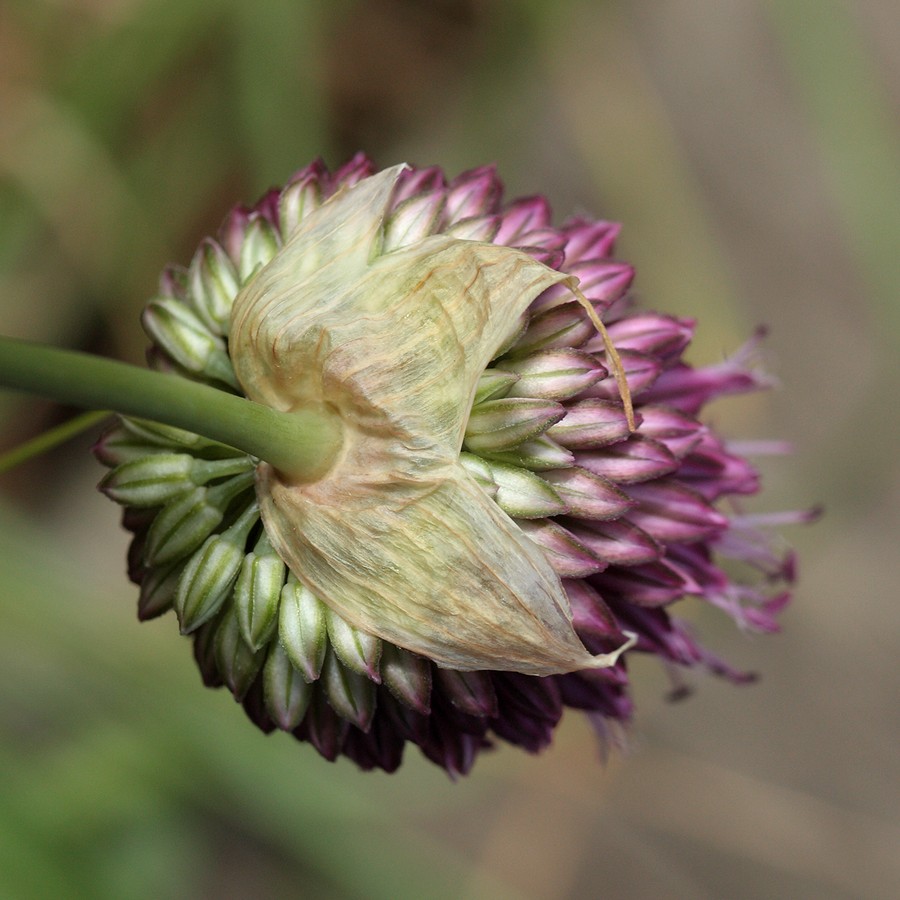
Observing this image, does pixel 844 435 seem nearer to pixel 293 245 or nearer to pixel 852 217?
pixel 852 217

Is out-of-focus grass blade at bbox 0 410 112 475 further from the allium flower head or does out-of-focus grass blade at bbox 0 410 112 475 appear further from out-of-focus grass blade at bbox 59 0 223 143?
out-of-focus grass blade at bbox 59 0 223 143

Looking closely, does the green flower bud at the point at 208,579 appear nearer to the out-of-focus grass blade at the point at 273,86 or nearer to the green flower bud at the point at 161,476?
the green flower bud at the point at 161,476

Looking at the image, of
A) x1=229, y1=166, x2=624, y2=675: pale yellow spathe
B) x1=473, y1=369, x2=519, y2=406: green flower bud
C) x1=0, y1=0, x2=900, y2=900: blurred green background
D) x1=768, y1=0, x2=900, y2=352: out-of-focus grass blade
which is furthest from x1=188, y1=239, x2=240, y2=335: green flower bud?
x1=768, y1=0, x2=900, y2=352: out-of-focus grass blade

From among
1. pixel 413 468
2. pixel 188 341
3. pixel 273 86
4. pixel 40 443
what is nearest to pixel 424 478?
pixel 413 468

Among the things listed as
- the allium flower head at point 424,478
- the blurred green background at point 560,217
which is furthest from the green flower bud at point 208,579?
the blurred green background at point 560,217

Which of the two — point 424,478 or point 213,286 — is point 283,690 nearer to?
point 424,478

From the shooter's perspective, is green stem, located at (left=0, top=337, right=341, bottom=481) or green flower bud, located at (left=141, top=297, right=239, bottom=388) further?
green flower bud, located at (left=141, top=297, right=239, bottom=388)
